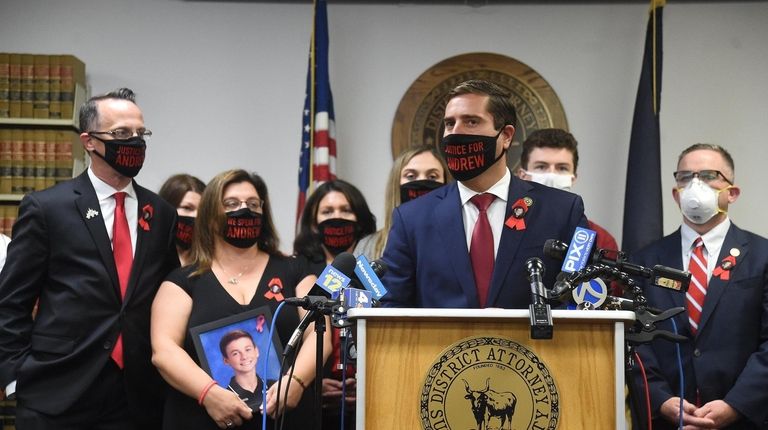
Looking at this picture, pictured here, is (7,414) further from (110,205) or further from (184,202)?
(110,205)

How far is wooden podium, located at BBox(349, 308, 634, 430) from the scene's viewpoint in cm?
226

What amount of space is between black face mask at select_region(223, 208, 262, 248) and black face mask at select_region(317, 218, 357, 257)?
0.52 metres

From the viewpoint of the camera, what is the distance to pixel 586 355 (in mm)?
2289

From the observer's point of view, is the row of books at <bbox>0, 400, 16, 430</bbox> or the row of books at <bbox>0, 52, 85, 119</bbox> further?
the row of books at <bbox>0, 52, 85, 119</bbox>

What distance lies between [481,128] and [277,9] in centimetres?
356

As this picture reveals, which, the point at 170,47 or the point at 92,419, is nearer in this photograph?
the point at 92,419

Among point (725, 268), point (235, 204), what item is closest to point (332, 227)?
point (235, 204)

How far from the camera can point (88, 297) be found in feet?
11.3

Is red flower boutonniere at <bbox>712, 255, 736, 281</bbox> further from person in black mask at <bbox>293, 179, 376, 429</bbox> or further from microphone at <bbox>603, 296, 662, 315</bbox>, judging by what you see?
person in black mask at <bbox>293, 179, 376, 429</bbox>

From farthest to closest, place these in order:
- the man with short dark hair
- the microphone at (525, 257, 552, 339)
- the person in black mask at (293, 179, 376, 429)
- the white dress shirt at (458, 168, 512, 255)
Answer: the man with short dark hair < the person in black mask at (293, 179, 376, 429) < the white dress shirt at (458, 168, 512, 255) < the microphone at (525, 257, 552, 339)

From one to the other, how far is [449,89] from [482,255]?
10.8ft

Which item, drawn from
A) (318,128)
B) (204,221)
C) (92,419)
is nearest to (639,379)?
(204,221)

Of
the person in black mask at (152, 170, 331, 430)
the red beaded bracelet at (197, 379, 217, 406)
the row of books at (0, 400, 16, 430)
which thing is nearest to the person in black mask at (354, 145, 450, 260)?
the person in black mask at (152, 170, 331, 430)

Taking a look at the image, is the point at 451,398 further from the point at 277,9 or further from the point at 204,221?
the point at 277,9
